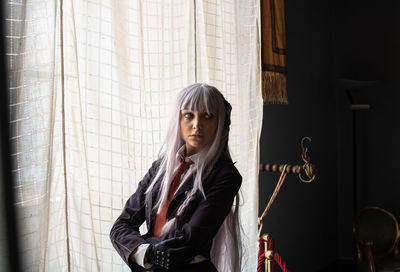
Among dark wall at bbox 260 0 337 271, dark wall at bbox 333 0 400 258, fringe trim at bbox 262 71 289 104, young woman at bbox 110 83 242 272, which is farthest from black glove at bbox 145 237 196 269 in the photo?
dark wall at bbox 333 0 400 258

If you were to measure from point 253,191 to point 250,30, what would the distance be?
2.77 feet

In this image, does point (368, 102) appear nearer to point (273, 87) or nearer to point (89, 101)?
point (273, 87)

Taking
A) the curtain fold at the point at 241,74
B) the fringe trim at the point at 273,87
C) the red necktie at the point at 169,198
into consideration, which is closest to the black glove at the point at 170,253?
the red necktie at the point at 169,198

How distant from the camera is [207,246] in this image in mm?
1524

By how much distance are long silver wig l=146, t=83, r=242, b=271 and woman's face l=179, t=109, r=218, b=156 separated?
0.04 ft

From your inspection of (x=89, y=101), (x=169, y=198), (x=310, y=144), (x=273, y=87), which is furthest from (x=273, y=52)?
(x=169, y=198)

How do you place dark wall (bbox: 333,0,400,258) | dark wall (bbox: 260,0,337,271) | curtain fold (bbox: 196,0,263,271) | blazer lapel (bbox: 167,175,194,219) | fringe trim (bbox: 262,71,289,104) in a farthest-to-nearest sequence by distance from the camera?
dark wall (bbox: 333,0,400,258)
dark wall (bbox: 260,0,337,271)
fringe trim (bbox: 262,71,289,104)
curtain fold (bbox: 196,0,263,271)
blazer lapel (bbox: 167,175,194,219)

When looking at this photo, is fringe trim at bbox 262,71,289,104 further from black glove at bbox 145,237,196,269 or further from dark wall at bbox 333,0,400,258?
black glove at bbox 145,237,196,269

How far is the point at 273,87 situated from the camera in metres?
2.95

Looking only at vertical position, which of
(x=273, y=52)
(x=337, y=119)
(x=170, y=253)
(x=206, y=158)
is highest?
(x=273, y=52)

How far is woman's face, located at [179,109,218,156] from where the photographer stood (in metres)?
1.58

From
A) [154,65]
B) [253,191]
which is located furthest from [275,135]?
[154,65]

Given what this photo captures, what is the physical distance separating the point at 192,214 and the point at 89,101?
0.54 metres

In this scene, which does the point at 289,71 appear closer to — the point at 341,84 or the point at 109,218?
the point at 341,84
